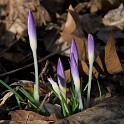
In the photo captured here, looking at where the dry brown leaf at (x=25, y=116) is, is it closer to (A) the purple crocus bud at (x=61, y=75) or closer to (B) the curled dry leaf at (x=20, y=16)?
(A) the purple crocus bud at (x=61, y=75)

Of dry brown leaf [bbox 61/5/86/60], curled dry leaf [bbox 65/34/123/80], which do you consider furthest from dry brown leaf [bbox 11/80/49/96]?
dry brown leaf [bbox 61/5/86/60]

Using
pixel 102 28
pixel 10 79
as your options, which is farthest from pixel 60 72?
pixel 102 28

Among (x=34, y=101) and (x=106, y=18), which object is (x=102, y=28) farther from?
(x=34, y=101)

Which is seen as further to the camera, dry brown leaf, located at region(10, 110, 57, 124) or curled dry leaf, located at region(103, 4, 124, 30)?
curled dry leaf, located at region(103, 4, 124, 30)

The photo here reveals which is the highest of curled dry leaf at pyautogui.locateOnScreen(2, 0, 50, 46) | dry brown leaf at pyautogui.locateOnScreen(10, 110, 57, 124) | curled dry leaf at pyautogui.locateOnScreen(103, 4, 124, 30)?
curled dry leaf at pyautogui.locateOnScreen(2, 0, 50, 46)

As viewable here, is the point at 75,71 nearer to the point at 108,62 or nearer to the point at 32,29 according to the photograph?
the point at 32,29

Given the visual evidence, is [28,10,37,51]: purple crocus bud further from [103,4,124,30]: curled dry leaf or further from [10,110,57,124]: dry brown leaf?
[103,4,124,30]: curled dry leaf

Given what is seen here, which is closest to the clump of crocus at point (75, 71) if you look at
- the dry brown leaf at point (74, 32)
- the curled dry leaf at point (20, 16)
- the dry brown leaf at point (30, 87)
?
the dry brown leaf at point (30, 87)

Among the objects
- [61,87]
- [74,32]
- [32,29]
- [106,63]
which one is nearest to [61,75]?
[61,87]
